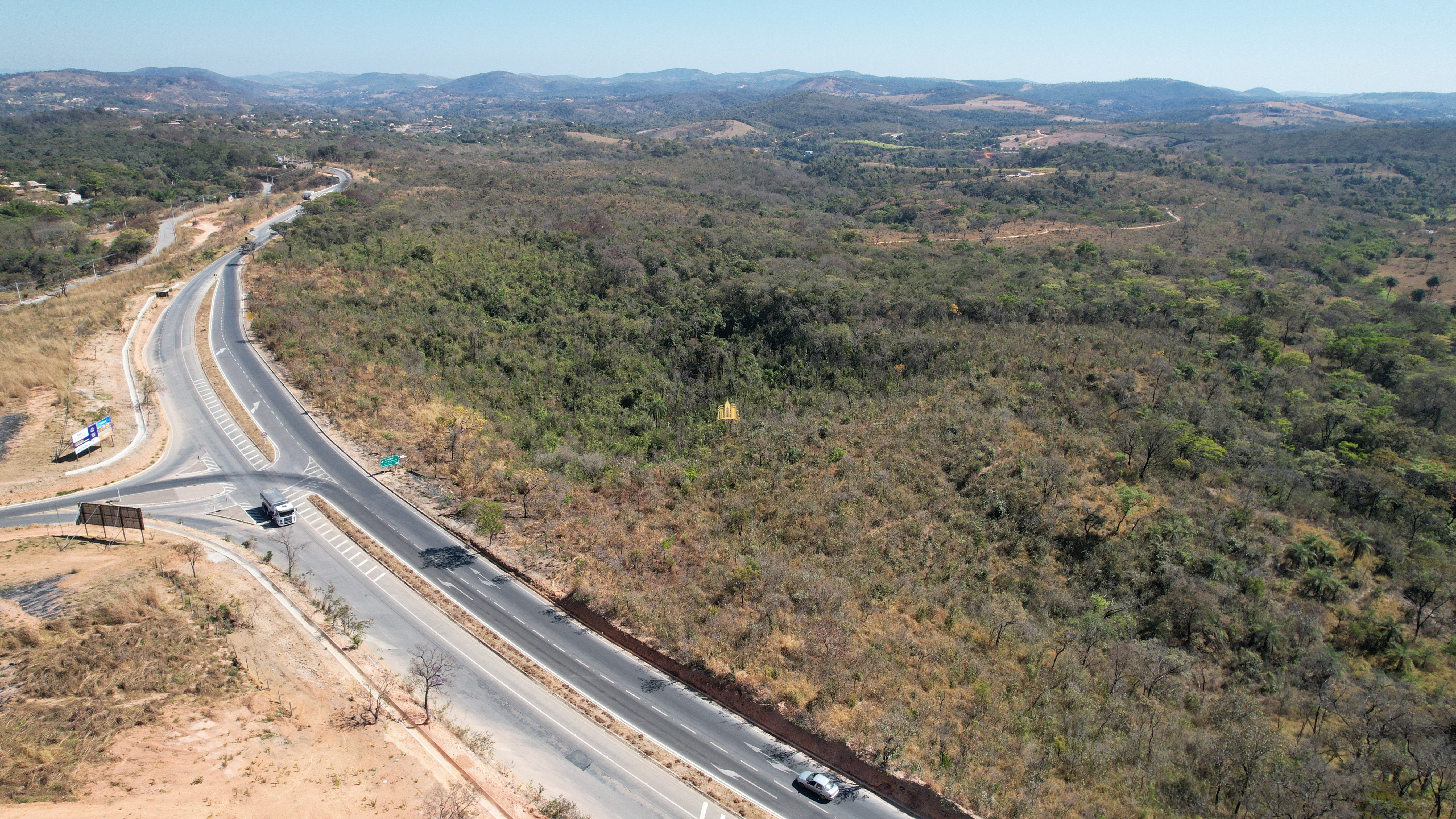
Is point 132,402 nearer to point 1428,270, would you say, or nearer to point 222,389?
point 222,389

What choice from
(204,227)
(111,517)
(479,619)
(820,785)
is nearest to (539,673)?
(479,619)

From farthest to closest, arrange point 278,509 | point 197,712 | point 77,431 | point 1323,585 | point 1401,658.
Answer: point 77,431, point 278,509, point 1323,585, point 1401,658, point 197,712

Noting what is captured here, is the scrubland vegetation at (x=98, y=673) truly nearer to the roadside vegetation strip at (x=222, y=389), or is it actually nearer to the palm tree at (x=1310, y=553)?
the roadside vegetation strip at (x=222, y=389)

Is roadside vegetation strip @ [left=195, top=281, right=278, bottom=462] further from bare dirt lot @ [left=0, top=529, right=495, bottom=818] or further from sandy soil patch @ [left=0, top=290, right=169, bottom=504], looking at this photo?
bare dirt lot @ [left=0, top=529, right=495, bottom=818]

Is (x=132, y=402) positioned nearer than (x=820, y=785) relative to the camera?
No

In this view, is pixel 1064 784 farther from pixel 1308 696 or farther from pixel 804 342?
pixel 804 342

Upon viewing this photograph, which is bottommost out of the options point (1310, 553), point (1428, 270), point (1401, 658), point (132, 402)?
point (1401, 658)

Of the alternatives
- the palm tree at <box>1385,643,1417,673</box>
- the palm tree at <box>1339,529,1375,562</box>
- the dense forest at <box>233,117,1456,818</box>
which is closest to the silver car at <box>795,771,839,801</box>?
the dense forest at <box>233,117,1456,818</box>
